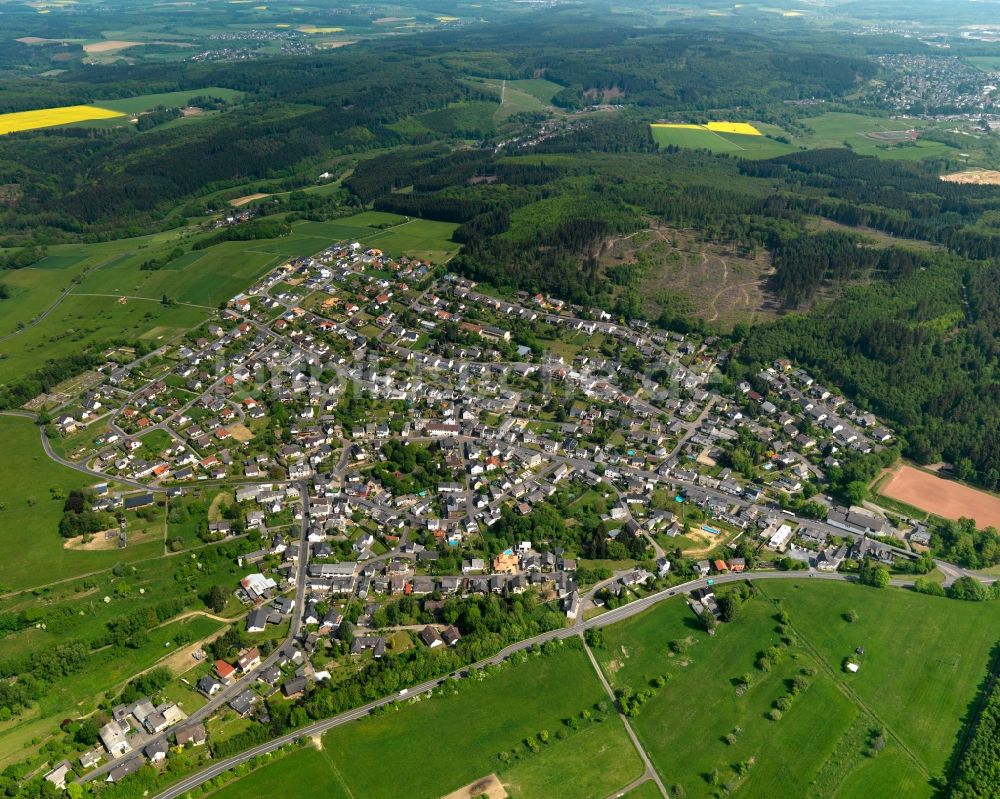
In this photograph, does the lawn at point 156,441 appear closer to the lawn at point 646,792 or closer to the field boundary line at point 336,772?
the field boundary line at point 336,772

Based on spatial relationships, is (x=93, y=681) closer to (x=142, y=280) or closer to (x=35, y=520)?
(x=35, y=520)

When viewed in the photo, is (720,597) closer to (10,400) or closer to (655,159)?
(10,400)

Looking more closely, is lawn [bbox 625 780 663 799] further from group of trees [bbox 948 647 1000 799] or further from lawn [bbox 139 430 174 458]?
lawn [bbox 139 430 174 458]

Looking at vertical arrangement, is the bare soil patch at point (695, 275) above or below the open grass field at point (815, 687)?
above

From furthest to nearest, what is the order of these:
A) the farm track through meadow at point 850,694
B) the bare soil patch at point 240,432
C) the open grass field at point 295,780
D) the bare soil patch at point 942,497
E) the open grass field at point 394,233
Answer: the open grass field at point 394,233 < the bare soil patch at point 240,432 < the bare soil patch at point 942,497 < the farm track through meadow at point 850,694 < the open grass field at point 295,780

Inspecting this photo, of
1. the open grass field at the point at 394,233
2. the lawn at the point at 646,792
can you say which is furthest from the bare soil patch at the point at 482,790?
the open grass field at the point at 394,233

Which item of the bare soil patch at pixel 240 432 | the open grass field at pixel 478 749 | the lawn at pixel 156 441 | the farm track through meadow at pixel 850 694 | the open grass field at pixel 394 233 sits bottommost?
the farm track through meadow at pixel 850 694

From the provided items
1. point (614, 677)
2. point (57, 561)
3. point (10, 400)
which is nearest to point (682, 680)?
point (614, 677)
